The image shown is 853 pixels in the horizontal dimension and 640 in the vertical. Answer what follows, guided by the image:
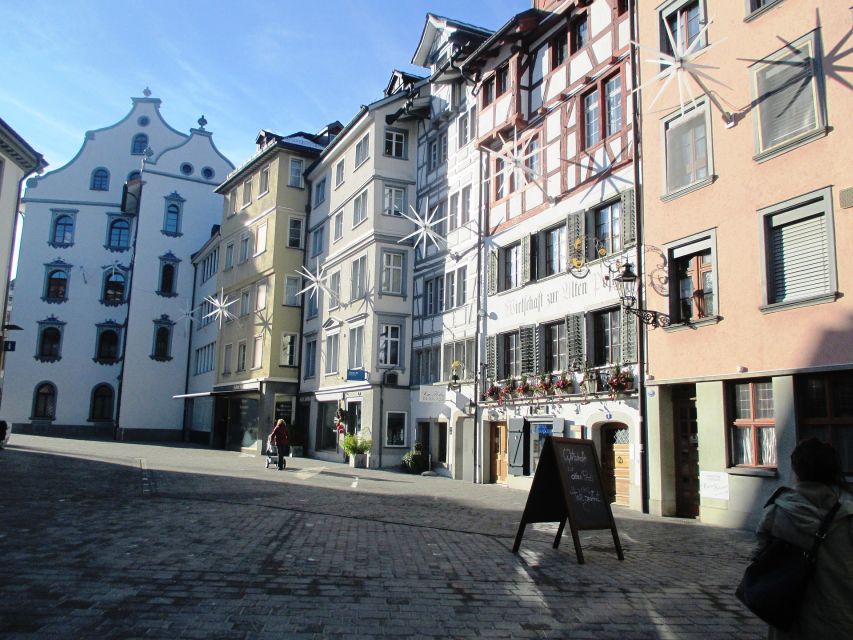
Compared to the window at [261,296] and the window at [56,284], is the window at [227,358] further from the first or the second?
the window at [56,284]

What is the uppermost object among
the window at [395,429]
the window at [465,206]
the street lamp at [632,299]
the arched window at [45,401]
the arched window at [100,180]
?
the arched window at [100,180]

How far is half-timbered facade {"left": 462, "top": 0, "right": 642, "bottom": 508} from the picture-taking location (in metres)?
17.7

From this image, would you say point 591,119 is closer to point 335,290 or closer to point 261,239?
point 335,290

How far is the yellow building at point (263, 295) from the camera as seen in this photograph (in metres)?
36.6

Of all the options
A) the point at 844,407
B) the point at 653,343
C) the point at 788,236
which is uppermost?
the point at 788,236

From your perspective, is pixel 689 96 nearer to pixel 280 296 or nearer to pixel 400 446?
pixel 400 446

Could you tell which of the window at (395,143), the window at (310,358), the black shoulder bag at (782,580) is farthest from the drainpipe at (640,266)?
the window at (310,358)

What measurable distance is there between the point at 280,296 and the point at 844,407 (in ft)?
93.8

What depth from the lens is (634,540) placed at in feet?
37.1

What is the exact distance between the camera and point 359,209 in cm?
3219

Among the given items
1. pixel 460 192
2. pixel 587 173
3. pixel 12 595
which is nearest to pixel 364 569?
pixel 12 595

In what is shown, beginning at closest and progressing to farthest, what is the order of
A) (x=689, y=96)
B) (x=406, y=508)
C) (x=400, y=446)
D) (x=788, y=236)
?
1. (x=788, y=236)
2. (x=406, y=508)
3. (x=689, y=96)
4. (x=400, y=446)

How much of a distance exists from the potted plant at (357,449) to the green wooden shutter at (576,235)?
1242 centimetres

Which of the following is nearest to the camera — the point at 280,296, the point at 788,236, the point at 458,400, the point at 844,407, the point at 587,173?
the point at 844,407
